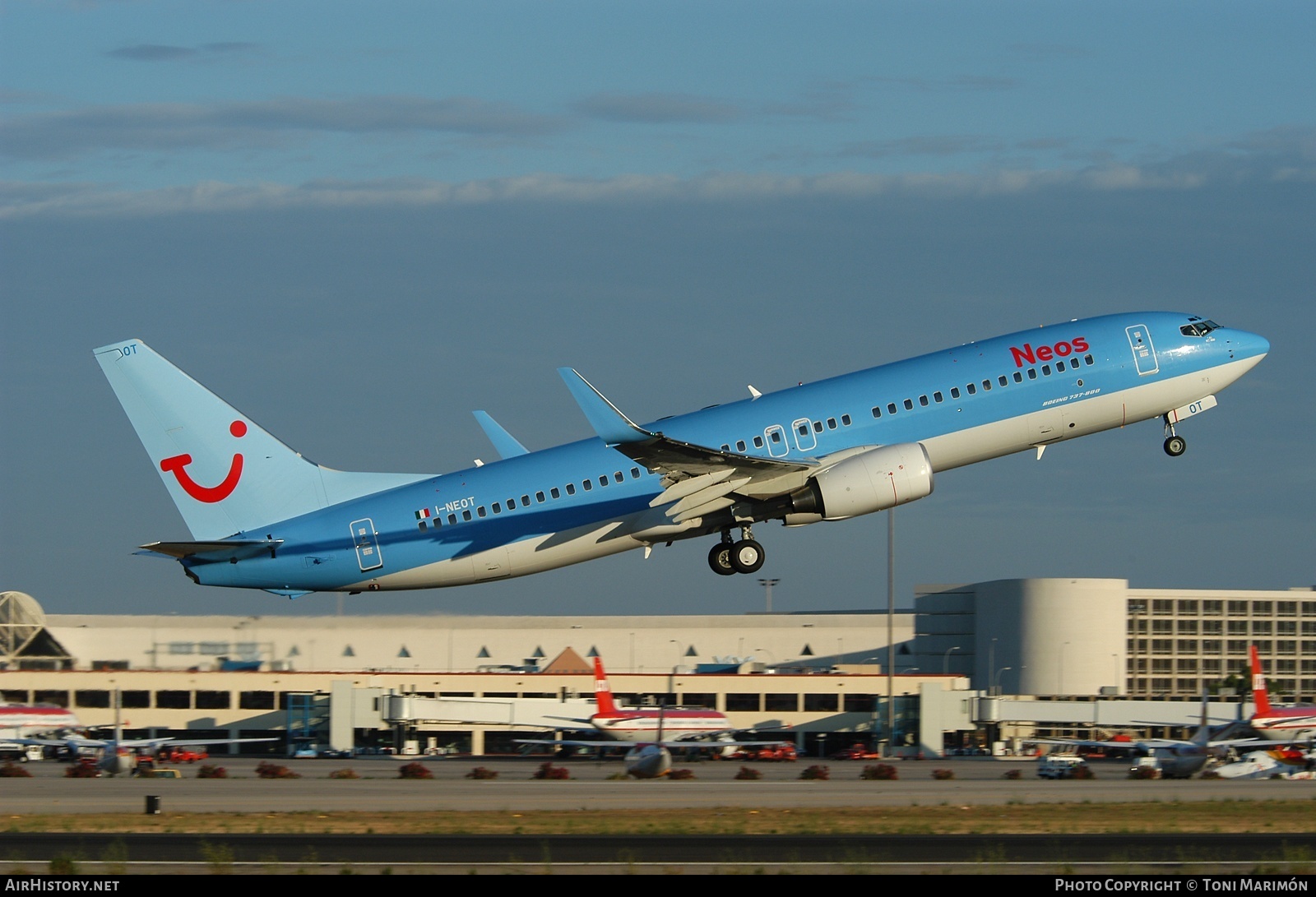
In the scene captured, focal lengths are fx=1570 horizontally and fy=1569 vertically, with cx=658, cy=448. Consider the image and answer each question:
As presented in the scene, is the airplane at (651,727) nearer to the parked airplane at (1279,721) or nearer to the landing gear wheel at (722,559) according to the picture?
the parked airplane at (1279,721)

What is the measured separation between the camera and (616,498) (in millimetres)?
50781

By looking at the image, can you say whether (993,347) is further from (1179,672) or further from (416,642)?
(1179,672)

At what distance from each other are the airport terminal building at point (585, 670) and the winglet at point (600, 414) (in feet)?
167

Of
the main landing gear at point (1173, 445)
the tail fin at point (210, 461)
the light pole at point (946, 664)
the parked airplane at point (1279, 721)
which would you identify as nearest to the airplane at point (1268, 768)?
the parked airplane at point (1279, 721)

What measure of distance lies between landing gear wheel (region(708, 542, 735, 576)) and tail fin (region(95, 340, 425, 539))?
1033cm

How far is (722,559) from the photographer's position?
52.8m

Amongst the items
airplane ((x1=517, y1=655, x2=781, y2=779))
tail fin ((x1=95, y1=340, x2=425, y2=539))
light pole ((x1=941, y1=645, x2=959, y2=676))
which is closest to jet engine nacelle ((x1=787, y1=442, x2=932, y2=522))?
tail fin ((x1=95, y1=340, x2=425, y2=539))

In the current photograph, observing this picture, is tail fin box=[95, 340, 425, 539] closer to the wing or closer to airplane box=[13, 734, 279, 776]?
the wing

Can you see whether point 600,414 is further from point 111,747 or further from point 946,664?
point 946,664

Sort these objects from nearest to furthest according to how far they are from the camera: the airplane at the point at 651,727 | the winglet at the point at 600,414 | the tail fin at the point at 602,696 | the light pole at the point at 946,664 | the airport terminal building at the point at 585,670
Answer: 1. the winglet at the point at 600,414
2. the airplane at the point at 651,727
3. the tail fin at the point at 602,696
4. the airport terminal building at the point at 585,670
5. the light pole at the point at 946,664

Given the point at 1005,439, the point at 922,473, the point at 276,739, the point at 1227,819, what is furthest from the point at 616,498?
the point at 276,739

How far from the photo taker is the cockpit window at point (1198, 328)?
54094 millimetres

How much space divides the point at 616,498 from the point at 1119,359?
17563mm

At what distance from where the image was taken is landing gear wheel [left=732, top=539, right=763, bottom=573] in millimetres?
52312
